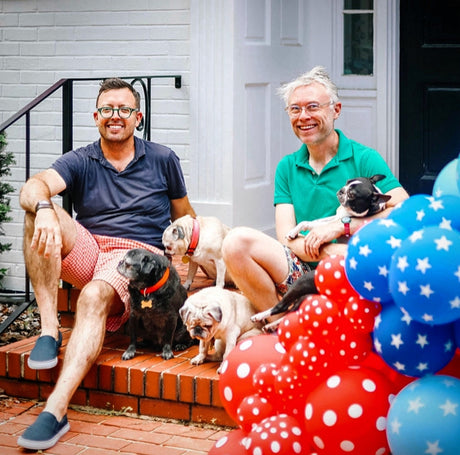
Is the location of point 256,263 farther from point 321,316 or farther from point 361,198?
point 321,316

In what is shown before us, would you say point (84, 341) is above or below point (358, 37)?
below

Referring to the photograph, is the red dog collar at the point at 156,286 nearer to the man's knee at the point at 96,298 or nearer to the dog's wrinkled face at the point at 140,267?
the dog's wrinkled face at the point at 140,267

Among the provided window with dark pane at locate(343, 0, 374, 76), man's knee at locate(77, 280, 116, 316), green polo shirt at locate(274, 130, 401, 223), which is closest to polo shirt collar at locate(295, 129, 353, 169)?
green polo shirt at locate(274, 130, 401, 223)

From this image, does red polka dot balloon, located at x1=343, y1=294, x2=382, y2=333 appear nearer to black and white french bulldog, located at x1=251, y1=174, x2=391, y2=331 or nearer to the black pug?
black and white french bulldog, located at x1=251, y1=174, x2=391, y2=331

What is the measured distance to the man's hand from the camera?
362 cm

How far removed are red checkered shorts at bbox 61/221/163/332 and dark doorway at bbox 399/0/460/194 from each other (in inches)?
85.2

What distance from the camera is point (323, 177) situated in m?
3.74

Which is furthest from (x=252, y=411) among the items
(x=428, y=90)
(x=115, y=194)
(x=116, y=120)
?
(x=428, y=90)

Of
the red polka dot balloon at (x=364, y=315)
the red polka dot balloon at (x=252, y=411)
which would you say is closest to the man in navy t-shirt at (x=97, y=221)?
the red polka dot balloon at (x=252, y=411)

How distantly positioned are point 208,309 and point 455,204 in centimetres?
152

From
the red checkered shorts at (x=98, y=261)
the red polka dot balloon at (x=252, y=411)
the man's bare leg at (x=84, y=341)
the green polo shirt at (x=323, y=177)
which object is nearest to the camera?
the red polka dot balloon at (x=252, y=411)

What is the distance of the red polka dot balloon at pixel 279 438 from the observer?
2.40 m

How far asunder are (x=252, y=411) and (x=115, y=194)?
1826 millimetres

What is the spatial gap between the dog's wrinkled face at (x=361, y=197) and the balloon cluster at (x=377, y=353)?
94cm
